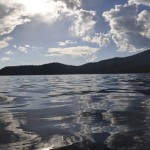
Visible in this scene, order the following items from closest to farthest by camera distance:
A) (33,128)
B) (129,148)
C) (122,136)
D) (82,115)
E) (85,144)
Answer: (129,148)
(85,144)
(122,136)
(33,128)
(82,115)

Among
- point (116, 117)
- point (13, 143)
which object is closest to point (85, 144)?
point (13, 143)

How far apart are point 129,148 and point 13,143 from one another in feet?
12.4

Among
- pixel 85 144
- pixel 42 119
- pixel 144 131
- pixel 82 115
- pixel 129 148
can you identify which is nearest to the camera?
pixel 129 148

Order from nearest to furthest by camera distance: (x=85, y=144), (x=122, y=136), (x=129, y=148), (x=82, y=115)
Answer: (x=129, y=148) → (x=85, y=144) → (x=122, y=136) → (x=82, y=115)

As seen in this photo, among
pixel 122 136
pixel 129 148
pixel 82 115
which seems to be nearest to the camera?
pixel 129 148

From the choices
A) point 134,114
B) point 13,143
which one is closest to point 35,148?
point 13,143

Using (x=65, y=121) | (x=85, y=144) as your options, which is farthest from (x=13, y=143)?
(x=65, y=121)

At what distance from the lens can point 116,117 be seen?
45.2 ft

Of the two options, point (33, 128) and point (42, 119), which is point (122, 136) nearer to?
point (33, 128)

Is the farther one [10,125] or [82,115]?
[82,115]

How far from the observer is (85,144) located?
8.65m

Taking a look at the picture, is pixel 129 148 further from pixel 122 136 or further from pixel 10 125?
pixel 10 125

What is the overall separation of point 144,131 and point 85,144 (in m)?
2.81

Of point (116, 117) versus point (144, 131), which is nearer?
point (144, 131)
